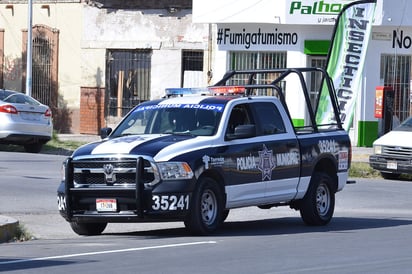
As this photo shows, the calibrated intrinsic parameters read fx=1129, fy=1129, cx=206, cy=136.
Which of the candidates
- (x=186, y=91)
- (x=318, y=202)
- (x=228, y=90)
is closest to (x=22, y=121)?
(x=186, y=91)

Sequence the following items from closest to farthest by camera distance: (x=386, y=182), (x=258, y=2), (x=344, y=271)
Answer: (x=344, y=271) < (x=386, y=182) < (x=258, y=2)

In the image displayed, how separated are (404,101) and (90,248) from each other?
76.9 feet

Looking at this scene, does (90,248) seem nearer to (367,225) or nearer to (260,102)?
(260,102)

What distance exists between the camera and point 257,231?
15.6 metres

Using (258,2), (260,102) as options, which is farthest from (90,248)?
(258,2)

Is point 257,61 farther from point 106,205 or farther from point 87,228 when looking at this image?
point 106,205

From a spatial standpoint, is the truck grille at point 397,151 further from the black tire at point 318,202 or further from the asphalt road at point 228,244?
the black tire at point 318,202

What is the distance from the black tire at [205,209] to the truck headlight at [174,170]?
0.83ft

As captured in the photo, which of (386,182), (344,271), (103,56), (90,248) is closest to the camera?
(344,271)

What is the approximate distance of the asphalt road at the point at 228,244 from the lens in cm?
1161

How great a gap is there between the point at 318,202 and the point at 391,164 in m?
9.97

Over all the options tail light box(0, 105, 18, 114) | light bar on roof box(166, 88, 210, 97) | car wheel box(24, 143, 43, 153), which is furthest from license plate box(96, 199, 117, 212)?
car wheel box(24, 143, 43, 153)

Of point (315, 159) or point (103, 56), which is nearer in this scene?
point (315, 159)

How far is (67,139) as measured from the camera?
3688 centimetres
